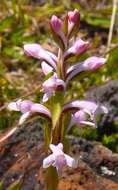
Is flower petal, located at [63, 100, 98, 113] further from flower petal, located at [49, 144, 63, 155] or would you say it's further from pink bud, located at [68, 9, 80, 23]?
pink bud, located at [68, 9, 80, 23]

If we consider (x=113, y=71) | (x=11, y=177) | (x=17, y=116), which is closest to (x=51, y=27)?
(x=11, y=177)

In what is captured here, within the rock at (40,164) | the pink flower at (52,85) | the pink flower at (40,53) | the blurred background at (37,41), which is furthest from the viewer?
the blurred background at (37,41)

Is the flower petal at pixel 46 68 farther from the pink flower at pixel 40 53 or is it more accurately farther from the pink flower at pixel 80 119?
the pink flower at pixel 80 119

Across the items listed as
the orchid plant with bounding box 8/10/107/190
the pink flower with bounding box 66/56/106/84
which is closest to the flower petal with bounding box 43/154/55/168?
the orchid plant with bounding box 8/10/107/190

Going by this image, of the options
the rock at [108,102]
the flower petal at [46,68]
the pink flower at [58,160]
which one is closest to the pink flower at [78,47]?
the flower petal at [46,68]

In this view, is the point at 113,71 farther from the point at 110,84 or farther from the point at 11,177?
the point at 11,177

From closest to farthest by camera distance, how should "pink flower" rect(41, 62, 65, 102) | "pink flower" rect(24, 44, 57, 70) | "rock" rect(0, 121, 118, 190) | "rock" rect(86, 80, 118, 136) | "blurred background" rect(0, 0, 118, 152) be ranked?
"pink flower" rect(41, 62, 65, 102) → "pink flower" rect(24, 44, 57, 70) → "rock" rect(0, 121, 118, 190) → "rock" rect(86, 80, 118, 136) → "blurred background" rect(0, 0, 118, 152)
